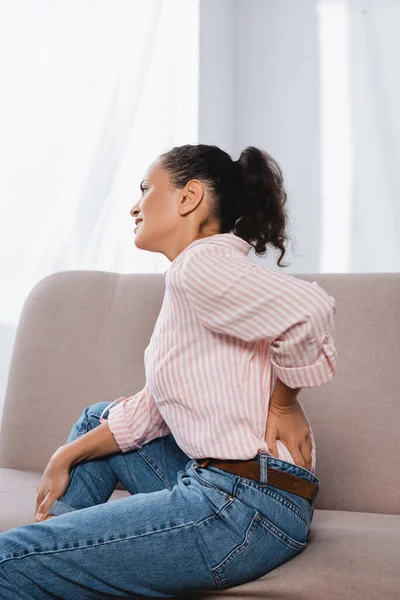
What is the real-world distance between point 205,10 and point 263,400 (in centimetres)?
234

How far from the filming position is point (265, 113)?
123 inches

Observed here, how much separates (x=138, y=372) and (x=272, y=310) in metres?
0.76

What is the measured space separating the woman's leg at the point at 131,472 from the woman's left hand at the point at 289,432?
0.22 meters

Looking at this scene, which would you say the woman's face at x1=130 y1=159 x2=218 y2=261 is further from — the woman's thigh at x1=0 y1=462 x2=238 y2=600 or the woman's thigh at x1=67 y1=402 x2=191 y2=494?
the woman's thigh at x1=0 y1=462 x2=238 y2=600

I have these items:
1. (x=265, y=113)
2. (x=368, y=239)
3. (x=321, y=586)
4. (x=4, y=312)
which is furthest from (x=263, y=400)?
(x=265, y=113)

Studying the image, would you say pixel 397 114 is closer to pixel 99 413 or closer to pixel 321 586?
pixel 99 413

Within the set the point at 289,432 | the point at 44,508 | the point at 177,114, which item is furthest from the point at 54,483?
the point at 177,114

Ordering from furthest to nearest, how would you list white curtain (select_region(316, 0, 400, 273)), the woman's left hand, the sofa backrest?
white curtain (select_region(316, 0, 400, 273))
the sofa backrest
the woman's left hand

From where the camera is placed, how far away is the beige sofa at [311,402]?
988mm

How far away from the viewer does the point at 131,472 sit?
1.24 meters

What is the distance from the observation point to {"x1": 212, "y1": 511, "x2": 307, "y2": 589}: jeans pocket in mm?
958

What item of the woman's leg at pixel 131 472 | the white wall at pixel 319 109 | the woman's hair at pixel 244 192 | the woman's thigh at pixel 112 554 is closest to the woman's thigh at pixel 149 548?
the woman's thigh at pixel 112 554

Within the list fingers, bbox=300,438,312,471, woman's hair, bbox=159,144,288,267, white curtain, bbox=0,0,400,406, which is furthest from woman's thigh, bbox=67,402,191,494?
white curtain, bbox=0,0,400,406

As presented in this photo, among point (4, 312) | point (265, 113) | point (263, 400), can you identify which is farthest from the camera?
point (265, 113)
